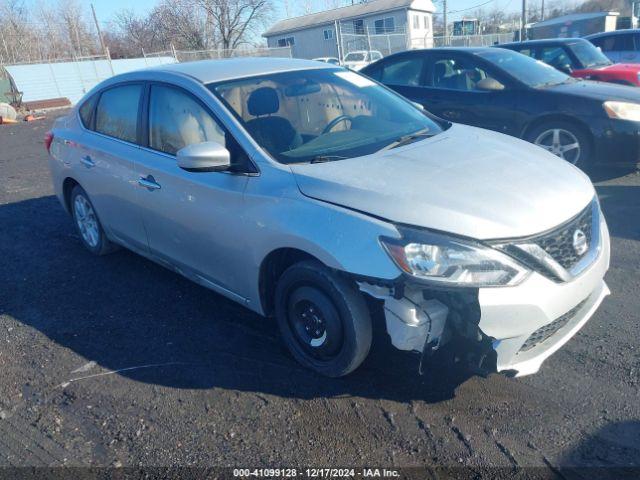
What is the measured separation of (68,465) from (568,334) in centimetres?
264

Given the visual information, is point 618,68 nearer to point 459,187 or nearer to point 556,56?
point 556,56

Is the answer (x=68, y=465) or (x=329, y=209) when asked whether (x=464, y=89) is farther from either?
(x=68, y=465)

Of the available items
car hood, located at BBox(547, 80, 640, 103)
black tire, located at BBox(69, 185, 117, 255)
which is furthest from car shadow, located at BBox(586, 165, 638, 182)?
black tire, located at BBox(69, 185, 117, 255)

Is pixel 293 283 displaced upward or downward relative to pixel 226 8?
downward

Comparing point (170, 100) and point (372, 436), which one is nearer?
point (372, 436)

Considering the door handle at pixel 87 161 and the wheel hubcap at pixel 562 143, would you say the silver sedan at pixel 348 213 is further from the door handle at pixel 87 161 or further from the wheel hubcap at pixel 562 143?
the wheel hubcap at pixel 562 143

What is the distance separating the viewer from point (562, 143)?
6910mm

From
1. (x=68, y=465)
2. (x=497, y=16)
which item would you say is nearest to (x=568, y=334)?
(x=68, y=465)

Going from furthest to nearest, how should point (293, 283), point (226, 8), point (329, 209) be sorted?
point (226, 8) < point (293, 283) < point (329, 209)

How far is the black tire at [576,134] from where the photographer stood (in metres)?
6.74

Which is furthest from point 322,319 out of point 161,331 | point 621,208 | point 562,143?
point 562,143

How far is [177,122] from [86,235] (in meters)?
2.17

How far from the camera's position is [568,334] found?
3.02 m

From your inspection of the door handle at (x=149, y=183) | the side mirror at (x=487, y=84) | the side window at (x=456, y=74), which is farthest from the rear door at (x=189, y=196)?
the side window at (x=456, y=74)
